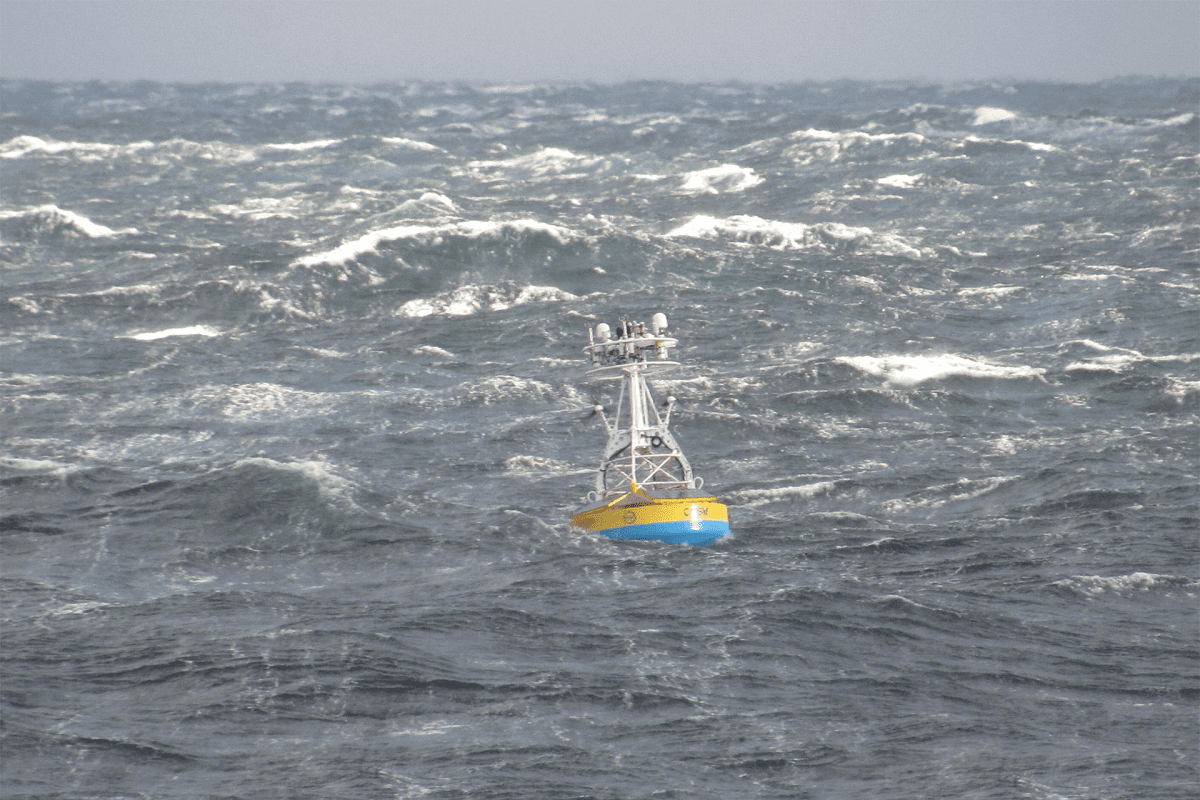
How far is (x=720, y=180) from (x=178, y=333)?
280 ft

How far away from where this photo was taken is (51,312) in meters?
105

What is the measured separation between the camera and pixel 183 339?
97.1m

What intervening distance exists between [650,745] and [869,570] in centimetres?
1648

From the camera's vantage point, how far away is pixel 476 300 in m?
107

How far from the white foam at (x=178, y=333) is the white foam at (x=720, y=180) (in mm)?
74967

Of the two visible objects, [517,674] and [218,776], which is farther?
[517,674]

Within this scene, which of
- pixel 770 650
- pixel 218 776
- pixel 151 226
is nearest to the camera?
pixel 218 776

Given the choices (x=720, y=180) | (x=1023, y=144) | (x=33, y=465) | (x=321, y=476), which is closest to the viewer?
(x=321, y=476)

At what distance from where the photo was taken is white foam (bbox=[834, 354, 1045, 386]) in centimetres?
8288

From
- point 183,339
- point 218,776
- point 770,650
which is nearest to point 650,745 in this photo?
point 770,650

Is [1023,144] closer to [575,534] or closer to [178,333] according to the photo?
[178,333]

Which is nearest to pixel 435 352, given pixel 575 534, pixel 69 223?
pixel 575 534

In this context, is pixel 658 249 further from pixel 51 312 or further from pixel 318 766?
pixel 318 766

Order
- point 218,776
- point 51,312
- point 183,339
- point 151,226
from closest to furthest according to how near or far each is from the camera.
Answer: point 218,776 → point 183,339 → point 51,312 → point 151,226
